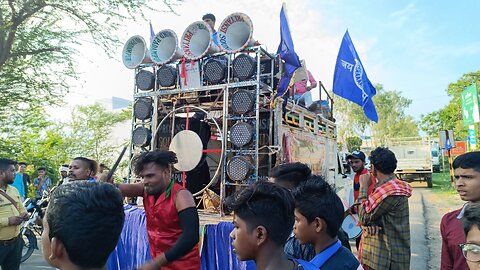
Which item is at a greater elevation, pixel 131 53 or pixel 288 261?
pixel 131 53

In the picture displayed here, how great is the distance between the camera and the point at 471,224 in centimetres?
165

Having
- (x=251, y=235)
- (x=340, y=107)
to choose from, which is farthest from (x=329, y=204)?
(x=340, y=107)

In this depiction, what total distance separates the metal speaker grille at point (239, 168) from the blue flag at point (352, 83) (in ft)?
8.37

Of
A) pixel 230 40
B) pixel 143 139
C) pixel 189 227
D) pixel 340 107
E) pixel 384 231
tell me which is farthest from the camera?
pixel 340 107

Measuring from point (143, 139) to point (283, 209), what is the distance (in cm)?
445

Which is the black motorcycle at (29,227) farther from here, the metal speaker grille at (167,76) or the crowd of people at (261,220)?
the metal speaker grille at (167,76)

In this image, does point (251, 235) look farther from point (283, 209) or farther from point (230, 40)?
point (230, 40)

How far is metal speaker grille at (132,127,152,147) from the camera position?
228 inches

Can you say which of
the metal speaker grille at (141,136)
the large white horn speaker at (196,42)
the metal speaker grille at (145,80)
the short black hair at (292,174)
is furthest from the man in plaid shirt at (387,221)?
the metal speaker grille at (145,80)

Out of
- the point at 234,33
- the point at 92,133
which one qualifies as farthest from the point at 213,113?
the point at 92,133

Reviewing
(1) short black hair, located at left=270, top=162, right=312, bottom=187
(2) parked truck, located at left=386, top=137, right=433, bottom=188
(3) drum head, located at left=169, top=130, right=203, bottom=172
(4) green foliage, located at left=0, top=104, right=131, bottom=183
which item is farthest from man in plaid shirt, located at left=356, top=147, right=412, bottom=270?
(2) parked truck, located at left=386, top=137, right=433, bottom=188

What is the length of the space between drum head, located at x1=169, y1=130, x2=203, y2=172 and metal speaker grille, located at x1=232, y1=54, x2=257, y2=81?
1.06m

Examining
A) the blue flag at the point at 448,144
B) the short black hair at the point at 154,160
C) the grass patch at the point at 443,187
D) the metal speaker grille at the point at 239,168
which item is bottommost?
the grass patch at the point at 443,187

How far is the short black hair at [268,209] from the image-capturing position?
1.64 m
